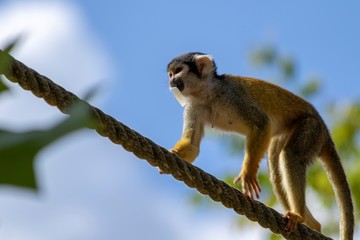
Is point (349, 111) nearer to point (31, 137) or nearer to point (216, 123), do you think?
point (216, 123)

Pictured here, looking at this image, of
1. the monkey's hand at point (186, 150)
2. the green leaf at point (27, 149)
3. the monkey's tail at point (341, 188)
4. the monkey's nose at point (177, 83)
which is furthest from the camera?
the monkey's nose at point (177, 83)

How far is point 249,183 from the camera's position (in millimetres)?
6164

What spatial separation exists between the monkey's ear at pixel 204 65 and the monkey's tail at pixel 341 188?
5.03 ft

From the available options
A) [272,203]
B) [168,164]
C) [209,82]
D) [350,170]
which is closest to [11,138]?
[168,164]

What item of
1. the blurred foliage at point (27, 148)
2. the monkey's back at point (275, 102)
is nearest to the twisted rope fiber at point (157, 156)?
the monkey's back at point (275, 102)

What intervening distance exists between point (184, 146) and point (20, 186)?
6223 millimetres

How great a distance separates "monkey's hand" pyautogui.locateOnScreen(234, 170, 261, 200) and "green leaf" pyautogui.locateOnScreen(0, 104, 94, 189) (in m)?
5.59

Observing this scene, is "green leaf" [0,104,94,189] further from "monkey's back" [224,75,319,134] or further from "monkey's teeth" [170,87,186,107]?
"monkey's teeth" [170,87,186,107]

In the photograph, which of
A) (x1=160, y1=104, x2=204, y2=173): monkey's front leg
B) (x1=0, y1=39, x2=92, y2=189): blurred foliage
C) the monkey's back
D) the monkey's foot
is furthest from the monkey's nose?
(x1=0, y1=39, x2=92, y2=189): blurred foliage

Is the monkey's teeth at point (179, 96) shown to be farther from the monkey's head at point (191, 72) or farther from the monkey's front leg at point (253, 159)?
the monkey's front leg at point (253, 159)

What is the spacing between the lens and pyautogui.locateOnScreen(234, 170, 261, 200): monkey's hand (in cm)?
598

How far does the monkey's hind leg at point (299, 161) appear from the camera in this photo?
637 centimetres

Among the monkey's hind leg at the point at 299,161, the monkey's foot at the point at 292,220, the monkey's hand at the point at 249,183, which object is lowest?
the monkey's foot at the point at 292,220

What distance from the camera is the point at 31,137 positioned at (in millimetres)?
362
